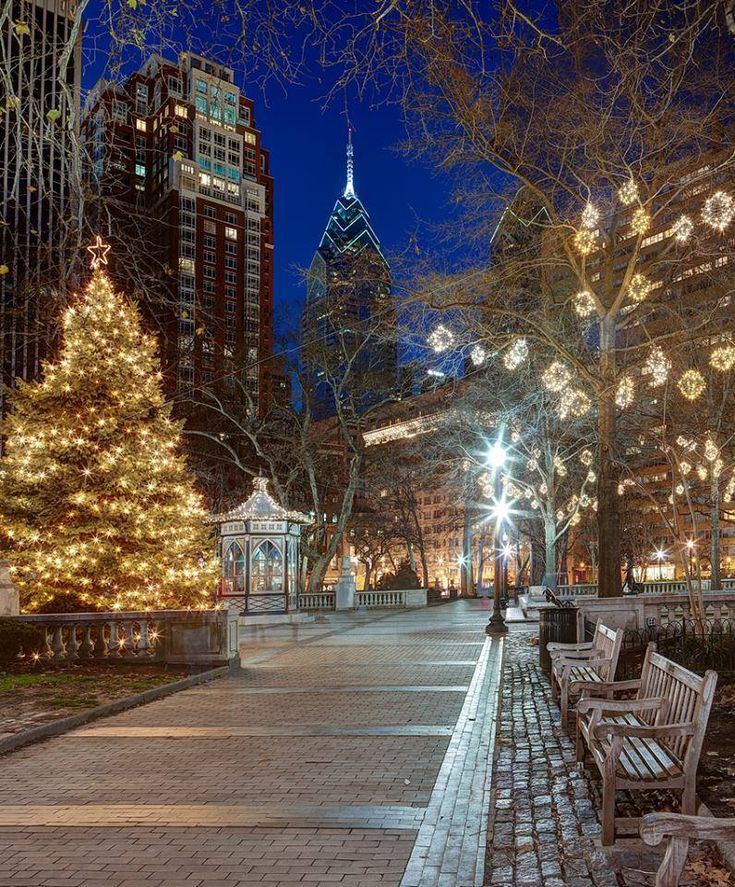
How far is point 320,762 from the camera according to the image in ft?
25.1

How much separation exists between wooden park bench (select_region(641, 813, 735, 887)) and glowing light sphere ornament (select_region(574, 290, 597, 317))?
15441 mm

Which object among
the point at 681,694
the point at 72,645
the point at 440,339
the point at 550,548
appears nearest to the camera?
the point at 681,694

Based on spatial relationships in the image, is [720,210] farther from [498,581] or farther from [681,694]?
[681,694]

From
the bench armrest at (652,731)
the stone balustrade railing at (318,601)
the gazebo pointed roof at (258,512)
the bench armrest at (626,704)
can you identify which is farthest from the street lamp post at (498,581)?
the bench armrest at (652,731)

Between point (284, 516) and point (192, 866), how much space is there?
23.6m

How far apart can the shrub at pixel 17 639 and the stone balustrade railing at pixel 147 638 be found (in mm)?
113

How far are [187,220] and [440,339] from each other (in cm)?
8039

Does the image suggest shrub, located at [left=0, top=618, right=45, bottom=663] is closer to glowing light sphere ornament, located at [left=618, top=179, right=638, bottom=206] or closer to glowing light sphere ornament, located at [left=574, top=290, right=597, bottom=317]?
glowing light sphere ornament, located at [left=574, top=290, right=597, bottom=317]

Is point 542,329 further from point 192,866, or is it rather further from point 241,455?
point 241,455

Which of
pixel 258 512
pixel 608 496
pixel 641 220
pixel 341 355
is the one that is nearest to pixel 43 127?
pixel 641 220

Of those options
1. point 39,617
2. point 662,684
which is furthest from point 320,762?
point 39,617

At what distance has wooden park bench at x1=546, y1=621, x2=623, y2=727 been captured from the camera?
833 centimetres

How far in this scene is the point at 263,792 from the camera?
260 inches

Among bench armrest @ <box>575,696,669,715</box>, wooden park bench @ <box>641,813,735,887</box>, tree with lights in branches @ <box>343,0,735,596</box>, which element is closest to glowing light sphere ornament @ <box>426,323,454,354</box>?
tree with lights in branches @ <box>343,0,735,596</box>
